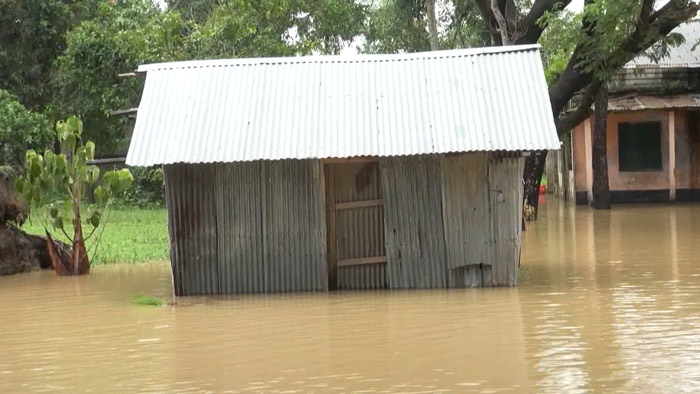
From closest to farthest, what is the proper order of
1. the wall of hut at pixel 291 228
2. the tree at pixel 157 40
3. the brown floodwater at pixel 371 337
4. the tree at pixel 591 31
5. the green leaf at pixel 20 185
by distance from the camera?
the brown floodwater at pixel 371 337 → the wall of hut at pixel 291 228 → the green leaf at pixel 20 185 → the tree at pixel 591 31 → the tree at pixel 157 40

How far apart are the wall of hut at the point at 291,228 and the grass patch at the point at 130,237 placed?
434 centimetres

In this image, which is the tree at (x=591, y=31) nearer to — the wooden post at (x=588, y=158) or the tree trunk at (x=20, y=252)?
the wooden post at (x=588, y=158)

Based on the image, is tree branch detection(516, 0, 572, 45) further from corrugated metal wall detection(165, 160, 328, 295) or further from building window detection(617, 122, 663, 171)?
corrugated metal wall detection(165, 160, 328, 295)

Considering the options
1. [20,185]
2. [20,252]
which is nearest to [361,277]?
[20,185]

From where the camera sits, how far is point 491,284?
1220cm

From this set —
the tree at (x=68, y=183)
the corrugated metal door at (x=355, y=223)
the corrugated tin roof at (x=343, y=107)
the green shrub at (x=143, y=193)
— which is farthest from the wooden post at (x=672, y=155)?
the tree at (x=68, y=183)

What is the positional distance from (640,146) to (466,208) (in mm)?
15500

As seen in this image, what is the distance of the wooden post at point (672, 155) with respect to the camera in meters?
24.7

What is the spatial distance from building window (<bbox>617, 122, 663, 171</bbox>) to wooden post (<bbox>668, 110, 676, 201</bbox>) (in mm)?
559

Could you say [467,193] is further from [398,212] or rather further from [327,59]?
[327,59]

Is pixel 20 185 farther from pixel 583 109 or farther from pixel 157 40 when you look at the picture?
pixel 583 109

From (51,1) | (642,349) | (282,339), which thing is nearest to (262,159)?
(282,339)

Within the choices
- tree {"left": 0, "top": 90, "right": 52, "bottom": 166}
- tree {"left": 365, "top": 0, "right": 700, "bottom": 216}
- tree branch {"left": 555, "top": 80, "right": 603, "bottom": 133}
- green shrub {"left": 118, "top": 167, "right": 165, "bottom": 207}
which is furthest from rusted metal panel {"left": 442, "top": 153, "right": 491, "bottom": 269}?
green shrub {"left": 118, "top": 167, "right": 165, "bottom": 207}

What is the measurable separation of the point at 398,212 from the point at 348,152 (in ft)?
3.59
